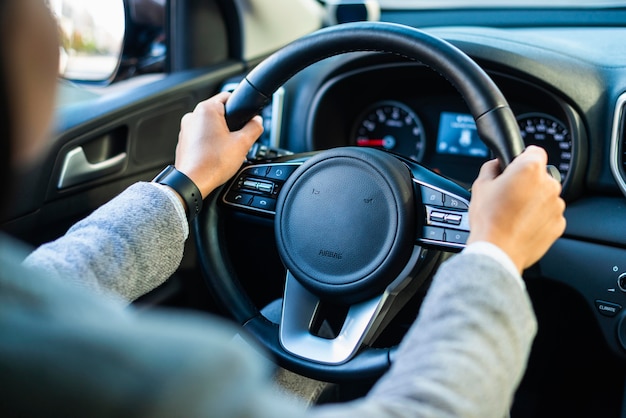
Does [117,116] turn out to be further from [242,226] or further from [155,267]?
[155,267]

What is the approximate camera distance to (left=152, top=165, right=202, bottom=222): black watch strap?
106 cm

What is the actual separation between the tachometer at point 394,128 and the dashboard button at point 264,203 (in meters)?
0.63

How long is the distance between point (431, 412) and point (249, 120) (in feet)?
2.24

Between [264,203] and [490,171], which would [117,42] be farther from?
[490,171]

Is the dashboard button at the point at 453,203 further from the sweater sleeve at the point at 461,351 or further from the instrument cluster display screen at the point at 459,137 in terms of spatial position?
the instrument cluster display screen at the point at 459,137

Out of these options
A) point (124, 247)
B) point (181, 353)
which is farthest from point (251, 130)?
point (181, 353)

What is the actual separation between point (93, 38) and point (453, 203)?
1266mm

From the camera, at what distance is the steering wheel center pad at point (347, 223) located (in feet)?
3.41

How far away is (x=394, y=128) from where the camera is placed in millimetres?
1788

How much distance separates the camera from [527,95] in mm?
1512

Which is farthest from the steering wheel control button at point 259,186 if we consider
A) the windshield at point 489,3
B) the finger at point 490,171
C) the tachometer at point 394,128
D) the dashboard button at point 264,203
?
the windshield at point 489,3

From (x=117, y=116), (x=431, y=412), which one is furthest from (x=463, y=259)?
(x=117, y=116)

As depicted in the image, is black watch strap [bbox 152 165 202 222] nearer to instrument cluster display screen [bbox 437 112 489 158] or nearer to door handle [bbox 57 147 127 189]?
door handle [bbox 57 147 127 189]

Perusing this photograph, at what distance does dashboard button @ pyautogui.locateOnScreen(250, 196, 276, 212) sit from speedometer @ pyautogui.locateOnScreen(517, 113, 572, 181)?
0.65 metres
